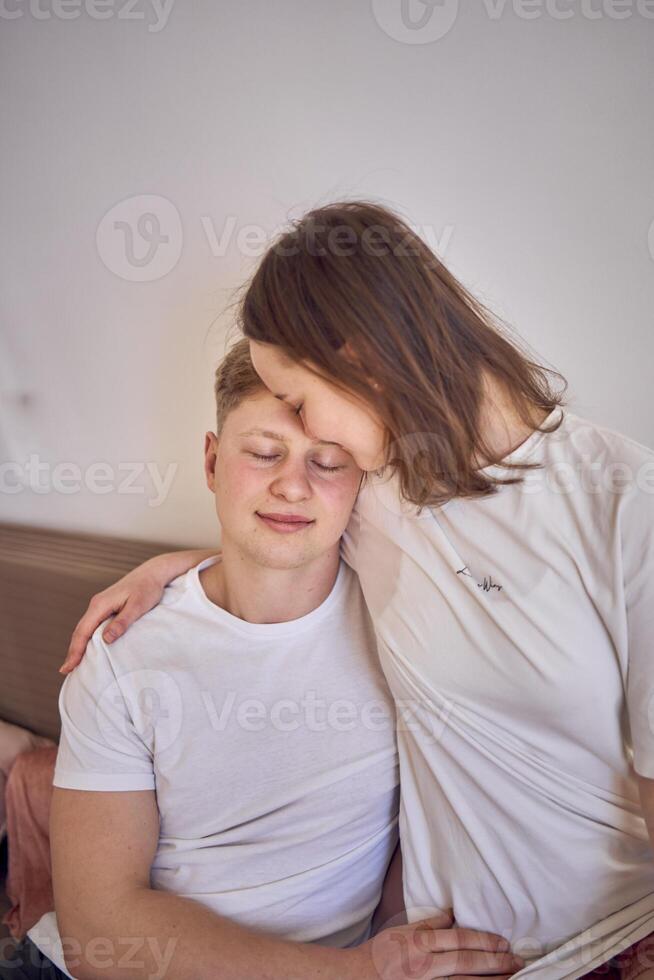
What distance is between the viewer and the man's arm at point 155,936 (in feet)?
3.20

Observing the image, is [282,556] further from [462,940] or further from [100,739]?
[462,940]

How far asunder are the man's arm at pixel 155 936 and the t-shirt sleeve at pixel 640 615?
14.7 inches

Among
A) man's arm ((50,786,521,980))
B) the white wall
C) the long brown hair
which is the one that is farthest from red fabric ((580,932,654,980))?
the white wall

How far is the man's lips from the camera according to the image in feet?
3.43

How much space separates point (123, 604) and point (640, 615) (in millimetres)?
731

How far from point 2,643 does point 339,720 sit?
852mm

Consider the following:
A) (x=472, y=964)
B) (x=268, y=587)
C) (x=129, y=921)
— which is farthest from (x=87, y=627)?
(x=472, y=964)

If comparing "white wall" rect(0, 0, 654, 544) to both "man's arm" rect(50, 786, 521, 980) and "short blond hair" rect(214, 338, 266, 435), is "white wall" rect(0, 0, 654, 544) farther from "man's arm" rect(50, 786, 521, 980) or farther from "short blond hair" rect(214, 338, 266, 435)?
"man's arm" rect(50, 786, 521, 980)

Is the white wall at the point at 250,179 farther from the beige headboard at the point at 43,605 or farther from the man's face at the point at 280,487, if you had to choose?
the man's face at the point at 280,487

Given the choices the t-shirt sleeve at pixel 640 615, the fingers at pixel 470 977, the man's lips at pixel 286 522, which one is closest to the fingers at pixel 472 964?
the fingers at pixel 470 977

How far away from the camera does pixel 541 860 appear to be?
96cm

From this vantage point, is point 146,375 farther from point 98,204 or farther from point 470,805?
point 470,805

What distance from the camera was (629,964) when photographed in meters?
0.91

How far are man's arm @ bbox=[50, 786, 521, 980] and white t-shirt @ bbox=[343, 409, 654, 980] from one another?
0.06 m
